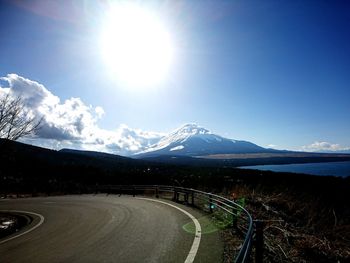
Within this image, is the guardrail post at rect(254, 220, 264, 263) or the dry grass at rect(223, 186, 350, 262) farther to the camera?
the dry grass at rect(223, 186, 350, 262)

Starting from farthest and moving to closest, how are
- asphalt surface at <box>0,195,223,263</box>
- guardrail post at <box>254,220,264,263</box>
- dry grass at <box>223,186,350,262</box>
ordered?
1. asphalt surface at <box>0,195,223,263</box>
2. dry grass at <box>223,186,350,262</box>
3. guardrail post at <box>254,220,264,263</box>

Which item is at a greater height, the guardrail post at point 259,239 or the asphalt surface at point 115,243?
the guardrail post at point 259,239

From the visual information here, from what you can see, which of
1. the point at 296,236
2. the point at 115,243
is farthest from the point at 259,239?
the point at 115,243

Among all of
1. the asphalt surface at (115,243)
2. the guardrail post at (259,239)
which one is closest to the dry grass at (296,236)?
the guardrail post at (259,239)

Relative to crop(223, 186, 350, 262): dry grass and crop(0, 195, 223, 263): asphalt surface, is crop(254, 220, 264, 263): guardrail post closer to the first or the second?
crop(223, 186, 350, 262): dry grass

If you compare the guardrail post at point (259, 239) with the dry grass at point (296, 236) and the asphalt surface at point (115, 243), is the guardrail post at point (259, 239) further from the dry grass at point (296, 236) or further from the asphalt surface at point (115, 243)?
the asphalt surface at point (115, 243)

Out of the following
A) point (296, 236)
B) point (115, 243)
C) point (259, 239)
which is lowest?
point (115, 243)

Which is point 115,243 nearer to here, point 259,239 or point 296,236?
point 259,239

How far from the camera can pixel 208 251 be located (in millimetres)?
7344

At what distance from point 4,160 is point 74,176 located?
229 feet

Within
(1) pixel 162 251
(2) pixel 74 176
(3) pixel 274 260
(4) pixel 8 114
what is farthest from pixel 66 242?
(2) pixel 74 176

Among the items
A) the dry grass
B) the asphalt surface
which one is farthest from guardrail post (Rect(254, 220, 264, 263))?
the asphalt surface

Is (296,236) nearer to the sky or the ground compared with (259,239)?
nearer to the ground

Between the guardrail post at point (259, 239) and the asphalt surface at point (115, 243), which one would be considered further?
the asphalt surface at point (115, 243)
